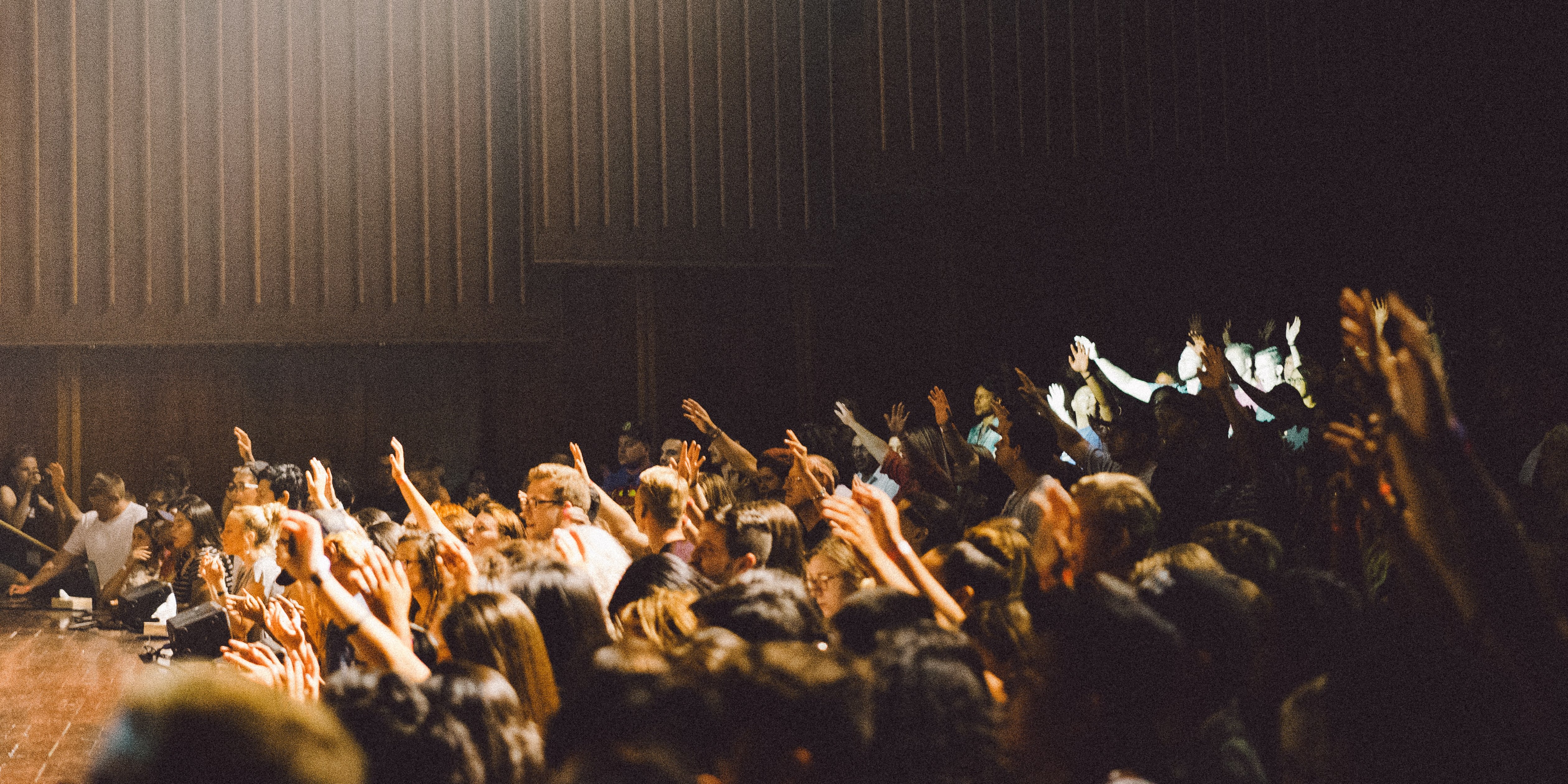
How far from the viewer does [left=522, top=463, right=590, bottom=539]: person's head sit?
4.59m

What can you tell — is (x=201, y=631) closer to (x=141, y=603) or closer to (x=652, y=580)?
(x=652, y=580)

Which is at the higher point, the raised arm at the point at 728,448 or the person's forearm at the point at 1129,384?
the person's forearm at the point at 1129,384

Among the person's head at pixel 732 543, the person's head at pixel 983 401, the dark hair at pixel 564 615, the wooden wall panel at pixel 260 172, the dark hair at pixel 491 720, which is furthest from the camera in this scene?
the wooden wall panel at pixel 260 172

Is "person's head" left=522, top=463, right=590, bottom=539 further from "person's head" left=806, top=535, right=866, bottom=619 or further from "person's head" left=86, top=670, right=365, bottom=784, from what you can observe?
"person's head" left=86, top=670, right=365, bottom=784

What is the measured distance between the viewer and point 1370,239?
981 cm

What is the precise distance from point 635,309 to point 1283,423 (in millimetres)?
6395

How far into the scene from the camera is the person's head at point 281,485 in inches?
259

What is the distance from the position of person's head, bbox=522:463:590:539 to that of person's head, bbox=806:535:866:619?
4.97 feet

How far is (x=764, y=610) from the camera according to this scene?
2334 millimetres

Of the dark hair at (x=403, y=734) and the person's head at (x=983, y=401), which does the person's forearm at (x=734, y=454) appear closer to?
the person's head at (x=983, y=401)

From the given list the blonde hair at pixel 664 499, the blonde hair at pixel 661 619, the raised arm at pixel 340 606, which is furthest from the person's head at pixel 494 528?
the blonde hair at pixel 661 619

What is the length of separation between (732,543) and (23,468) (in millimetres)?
8432

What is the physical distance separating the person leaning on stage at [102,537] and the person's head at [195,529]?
5.41ft

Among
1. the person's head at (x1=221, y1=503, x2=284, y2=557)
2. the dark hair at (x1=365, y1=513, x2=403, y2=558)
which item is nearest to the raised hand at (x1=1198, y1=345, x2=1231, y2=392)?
the dark hair at (x1=365, y1=513, x2=403, y2=558)
